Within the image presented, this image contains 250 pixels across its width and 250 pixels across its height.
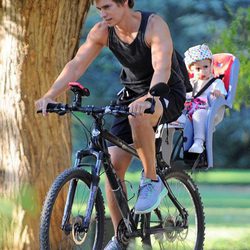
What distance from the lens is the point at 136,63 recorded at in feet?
23.8

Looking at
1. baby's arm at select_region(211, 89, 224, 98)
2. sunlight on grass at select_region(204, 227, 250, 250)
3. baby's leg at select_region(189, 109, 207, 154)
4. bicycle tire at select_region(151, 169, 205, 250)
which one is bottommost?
sunlight on grass at select_region(204, 227, 250, 250)

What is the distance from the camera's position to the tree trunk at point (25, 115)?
8.56 metres

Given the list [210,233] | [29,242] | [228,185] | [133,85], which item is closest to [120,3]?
[133,85]

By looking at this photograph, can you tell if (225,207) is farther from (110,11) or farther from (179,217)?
(110,11)

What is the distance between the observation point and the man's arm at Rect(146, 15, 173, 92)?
22.8ft

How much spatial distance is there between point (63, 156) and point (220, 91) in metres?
1.24

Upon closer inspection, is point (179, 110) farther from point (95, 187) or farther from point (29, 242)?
point (29, 242)

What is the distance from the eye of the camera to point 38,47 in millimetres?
8633

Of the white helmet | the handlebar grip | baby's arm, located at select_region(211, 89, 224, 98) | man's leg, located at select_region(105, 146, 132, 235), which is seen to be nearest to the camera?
the handlebar grip

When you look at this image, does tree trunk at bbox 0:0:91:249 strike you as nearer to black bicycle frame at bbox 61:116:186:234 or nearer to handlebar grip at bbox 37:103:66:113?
black bicycle frame at bbox 61:116:186:234

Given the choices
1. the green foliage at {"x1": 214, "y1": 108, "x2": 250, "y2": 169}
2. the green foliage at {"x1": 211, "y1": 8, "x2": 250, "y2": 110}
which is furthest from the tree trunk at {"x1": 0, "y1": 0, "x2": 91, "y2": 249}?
the green foliage at {"x1": 214, "y1": 108, "x2": 250, "y2": 169}

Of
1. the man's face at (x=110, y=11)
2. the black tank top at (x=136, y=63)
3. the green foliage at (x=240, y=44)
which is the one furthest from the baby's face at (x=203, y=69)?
the green foliage at (x=240, y=44)

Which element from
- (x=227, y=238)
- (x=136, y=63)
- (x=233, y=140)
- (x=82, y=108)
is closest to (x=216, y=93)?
(x=136, y=63)

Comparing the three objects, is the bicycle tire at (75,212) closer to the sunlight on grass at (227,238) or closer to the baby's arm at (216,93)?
the baby's arm at (216,93)
